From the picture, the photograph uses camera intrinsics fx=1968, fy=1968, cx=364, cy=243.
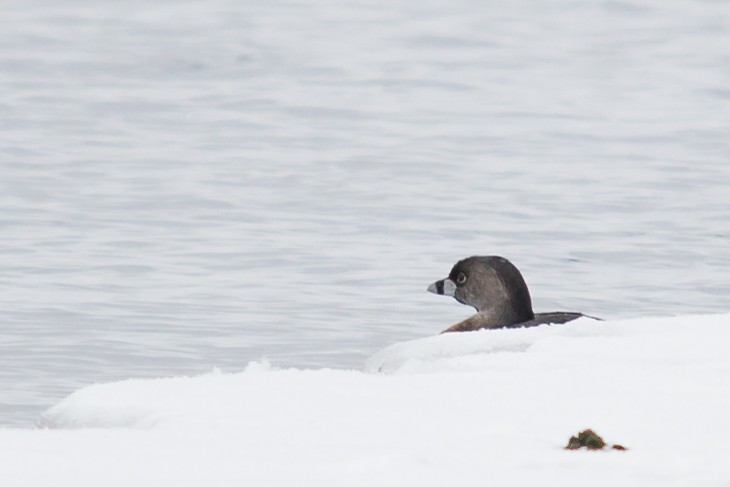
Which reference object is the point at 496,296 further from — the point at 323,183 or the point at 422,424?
the point at 323,183

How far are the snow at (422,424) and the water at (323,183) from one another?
3.23 m

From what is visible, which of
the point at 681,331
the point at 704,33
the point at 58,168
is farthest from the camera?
the point at 704,33

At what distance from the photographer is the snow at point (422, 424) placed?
473cm

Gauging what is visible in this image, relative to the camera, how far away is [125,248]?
14227mm

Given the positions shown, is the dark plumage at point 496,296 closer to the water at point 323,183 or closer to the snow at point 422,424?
the water at point 323,183

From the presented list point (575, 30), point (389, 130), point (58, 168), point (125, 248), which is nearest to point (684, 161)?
point (389, 130)

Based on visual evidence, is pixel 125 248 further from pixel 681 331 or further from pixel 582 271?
pixel 681 331

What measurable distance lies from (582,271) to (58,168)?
288 inches

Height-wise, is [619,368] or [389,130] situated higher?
[619,368]

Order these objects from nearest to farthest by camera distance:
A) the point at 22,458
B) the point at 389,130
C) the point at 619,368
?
1. the point at 22,458
2. the point at 619,368
3. the point at 389,130

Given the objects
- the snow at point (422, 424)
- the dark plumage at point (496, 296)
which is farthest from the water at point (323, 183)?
the snow at point (422, 424)

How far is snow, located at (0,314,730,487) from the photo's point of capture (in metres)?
4.73

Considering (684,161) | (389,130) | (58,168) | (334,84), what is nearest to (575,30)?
(334,84)

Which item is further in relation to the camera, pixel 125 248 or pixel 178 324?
pixel 125 248
